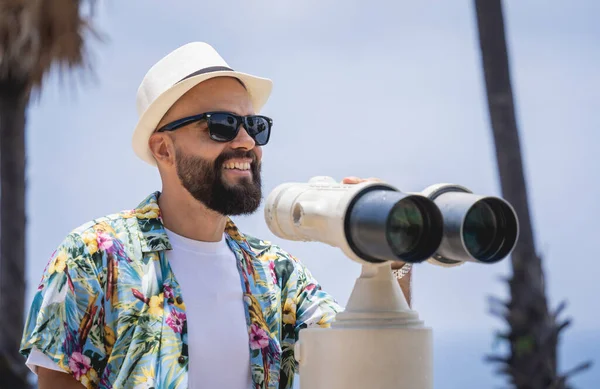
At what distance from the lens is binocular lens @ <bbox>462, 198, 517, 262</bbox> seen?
253 centimetres

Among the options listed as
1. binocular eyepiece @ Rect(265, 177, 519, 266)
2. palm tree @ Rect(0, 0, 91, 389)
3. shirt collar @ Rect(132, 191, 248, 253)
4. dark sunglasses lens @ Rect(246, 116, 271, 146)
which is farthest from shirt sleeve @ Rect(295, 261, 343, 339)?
palm tree @ Rect(0, 0, 91, 389)

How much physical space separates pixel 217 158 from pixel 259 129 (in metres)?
0.18

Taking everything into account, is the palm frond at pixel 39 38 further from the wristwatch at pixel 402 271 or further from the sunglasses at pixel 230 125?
the wristwatch at pixel 402 271

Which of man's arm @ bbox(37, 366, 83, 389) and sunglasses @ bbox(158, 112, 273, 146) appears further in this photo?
sunglasses @ bbox(158, 112, 273, 146)

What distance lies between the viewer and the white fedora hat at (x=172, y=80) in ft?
12.1

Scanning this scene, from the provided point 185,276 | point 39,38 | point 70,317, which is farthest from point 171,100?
point 39,38

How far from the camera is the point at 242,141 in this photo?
A: 3578 mm

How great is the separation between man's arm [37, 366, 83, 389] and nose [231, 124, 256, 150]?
3.02ft

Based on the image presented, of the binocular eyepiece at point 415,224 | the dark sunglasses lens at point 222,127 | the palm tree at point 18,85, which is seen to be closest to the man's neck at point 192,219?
the dark sunglasses lens at point 222,127

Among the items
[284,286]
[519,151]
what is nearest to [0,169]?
[519,151]

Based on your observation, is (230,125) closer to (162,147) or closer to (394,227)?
(162,147)

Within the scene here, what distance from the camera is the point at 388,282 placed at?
2715 millimetres

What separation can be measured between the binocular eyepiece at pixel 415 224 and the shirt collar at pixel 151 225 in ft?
3.33

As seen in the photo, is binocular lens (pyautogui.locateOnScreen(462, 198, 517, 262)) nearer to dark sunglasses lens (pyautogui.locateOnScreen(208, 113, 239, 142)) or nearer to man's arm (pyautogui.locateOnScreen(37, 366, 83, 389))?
dark sunglasses lens (pyautogui.locateOnScreen(208, 113, 239, 142))
